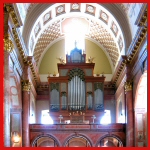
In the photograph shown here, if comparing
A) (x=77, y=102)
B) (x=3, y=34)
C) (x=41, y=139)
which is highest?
(x=3, y=34)

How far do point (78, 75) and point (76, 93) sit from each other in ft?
4.23

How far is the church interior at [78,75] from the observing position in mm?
28375

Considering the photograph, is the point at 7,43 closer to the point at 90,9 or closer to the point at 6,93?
the point at 6,93

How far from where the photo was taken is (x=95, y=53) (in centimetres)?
3800

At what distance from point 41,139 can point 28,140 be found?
385 cm

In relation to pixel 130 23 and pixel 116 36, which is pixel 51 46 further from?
pixel 130 23

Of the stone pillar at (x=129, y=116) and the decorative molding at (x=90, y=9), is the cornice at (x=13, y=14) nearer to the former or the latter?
the stone pillar at (x=129, y=116)

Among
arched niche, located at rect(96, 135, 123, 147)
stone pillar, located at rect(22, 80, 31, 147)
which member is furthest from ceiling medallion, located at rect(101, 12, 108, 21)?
arched niche, located at rect(96, 135, 123, 147)

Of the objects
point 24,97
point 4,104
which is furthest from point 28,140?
point 4,104

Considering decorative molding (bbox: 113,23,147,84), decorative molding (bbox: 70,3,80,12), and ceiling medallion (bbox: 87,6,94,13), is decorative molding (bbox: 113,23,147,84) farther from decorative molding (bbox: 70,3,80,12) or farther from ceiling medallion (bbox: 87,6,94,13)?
decorative molding (bbox: 70,3,80,12)

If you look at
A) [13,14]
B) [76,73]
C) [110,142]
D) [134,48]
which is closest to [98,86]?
[76,73]

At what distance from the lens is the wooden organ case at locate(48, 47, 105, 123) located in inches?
1278

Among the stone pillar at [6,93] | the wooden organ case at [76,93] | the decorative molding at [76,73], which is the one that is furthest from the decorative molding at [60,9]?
the stone pillar at [6,93]

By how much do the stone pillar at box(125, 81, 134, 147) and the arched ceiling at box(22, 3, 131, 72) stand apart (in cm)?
286
